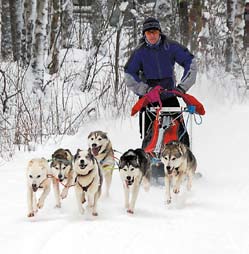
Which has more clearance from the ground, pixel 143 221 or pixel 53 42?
pixel 53 42

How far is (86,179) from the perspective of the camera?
15.0ft

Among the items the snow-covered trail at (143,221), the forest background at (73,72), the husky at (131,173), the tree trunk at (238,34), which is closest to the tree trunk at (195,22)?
the forest background at (73,72)

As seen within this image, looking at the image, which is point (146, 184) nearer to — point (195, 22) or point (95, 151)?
point (95, 151)

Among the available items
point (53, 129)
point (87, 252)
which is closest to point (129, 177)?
point (87, 252)

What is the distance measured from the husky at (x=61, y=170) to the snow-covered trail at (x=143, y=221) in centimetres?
13

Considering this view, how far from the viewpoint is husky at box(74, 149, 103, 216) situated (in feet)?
14.9

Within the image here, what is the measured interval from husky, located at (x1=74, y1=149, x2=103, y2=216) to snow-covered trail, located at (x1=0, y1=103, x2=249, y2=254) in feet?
0.44

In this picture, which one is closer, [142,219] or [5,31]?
[142,219]

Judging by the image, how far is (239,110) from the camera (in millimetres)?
9516

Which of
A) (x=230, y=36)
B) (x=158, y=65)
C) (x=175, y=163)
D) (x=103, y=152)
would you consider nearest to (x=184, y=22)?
(x=230, y=36)

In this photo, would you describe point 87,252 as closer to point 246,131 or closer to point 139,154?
point 139,154

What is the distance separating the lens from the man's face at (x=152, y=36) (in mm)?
5789

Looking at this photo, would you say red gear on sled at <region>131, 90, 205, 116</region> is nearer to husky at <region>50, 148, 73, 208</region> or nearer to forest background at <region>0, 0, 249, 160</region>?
husky at <region>50, 148, 73, 208</region>

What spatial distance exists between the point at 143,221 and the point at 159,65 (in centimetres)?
214
